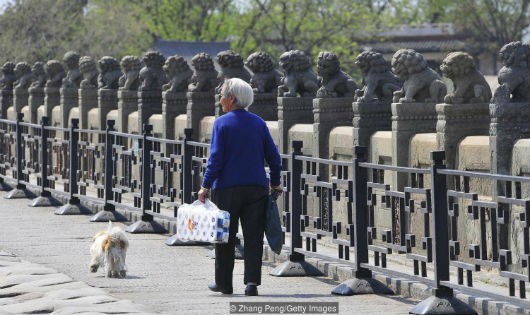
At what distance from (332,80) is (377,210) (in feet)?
17.4

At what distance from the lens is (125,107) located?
25922 mm

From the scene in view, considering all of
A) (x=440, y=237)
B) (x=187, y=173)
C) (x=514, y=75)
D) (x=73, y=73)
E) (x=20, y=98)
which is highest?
(x=73, y=73)

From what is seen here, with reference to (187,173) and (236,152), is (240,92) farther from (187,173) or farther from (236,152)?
(187,173)

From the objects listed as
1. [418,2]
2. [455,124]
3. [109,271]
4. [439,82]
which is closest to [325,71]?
[439,82]

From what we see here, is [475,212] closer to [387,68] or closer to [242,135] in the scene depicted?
[242,135]

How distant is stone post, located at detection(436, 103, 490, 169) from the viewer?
14.0 metres

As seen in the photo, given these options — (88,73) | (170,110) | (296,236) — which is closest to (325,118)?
(296,236)

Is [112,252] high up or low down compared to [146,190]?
down

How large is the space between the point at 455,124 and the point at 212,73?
8.62m

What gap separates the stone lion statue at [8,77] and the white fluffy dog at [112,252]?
23316mm

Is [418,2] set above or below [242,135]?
above

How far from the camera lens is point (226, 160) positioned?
38.8 ft

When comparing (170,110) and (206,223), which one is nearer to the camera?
(206,223)

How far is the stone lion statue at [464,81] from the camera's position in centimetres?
1427
